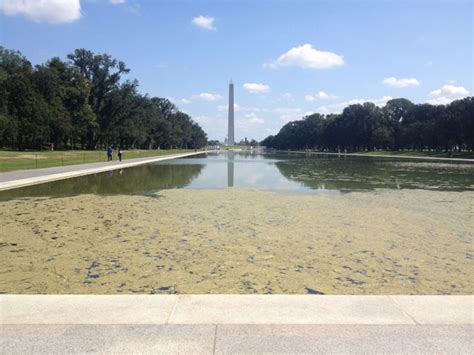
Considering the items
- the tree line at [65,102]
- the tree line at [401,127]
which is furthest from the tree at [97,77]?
the tree line at [401,127]

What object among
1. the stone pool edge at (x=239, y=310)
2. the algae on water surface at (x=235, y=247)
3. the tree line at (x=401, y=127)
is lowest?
the algae on water surface at (x=235, y=247)

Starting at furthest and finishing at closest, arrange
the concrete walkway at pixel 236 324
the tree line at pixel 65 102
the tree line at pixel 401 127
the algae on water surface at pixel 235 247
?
the tree line at pixel 401 127 < the tree line at pixel 65 102 < the algae on water surface at pixel 235 247 < the concrete walkway at pixel 236 324

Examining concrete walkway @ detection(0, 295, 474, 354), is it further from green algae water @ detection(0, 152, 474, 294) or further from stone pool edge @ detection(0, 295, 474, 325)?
green algae water @ detection(0, 152, 474, 294)

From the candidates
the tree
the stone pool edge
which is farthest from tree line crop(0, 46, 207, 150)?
the stone pool edge

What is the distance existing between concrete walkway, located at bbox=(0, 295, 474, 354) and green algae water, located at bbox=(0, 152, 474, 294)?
0.93 meters

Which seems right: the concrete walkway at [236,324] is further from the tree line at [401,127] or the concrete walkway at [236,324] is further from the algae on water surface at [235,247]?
the tree line at [401,127]

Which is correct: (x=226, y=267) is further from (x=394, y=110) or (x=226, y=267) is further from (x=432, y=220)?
(x=394, y=110)

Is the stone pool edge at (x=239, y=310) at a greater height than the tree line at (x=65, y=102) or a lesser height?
lesser

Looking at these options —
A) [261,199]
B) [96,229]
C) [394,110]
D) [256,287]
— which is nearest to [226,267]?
[256,287]

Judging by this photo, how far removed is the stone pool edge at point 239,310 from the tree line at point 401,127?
82178 mm

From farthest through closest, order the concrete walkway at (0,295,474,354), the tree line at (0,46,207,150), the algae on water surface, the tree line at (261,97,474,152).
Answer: the tree line at (261,97,474,152) < the tree line at (0,46,207,150) < the algae on water surface < the concrete walkway at (0,295,474,354)

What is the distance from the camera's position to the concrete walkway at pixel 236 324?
12.2ft

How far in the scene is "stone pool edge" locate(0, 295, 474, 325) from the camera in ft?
14.0

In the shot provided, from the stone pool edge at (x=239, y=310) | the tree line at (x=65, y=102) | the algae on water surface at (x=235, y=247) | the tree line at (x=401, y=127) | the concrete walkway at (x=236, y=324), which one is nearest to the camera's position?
the concrete walkway at (x=236, y=324)
